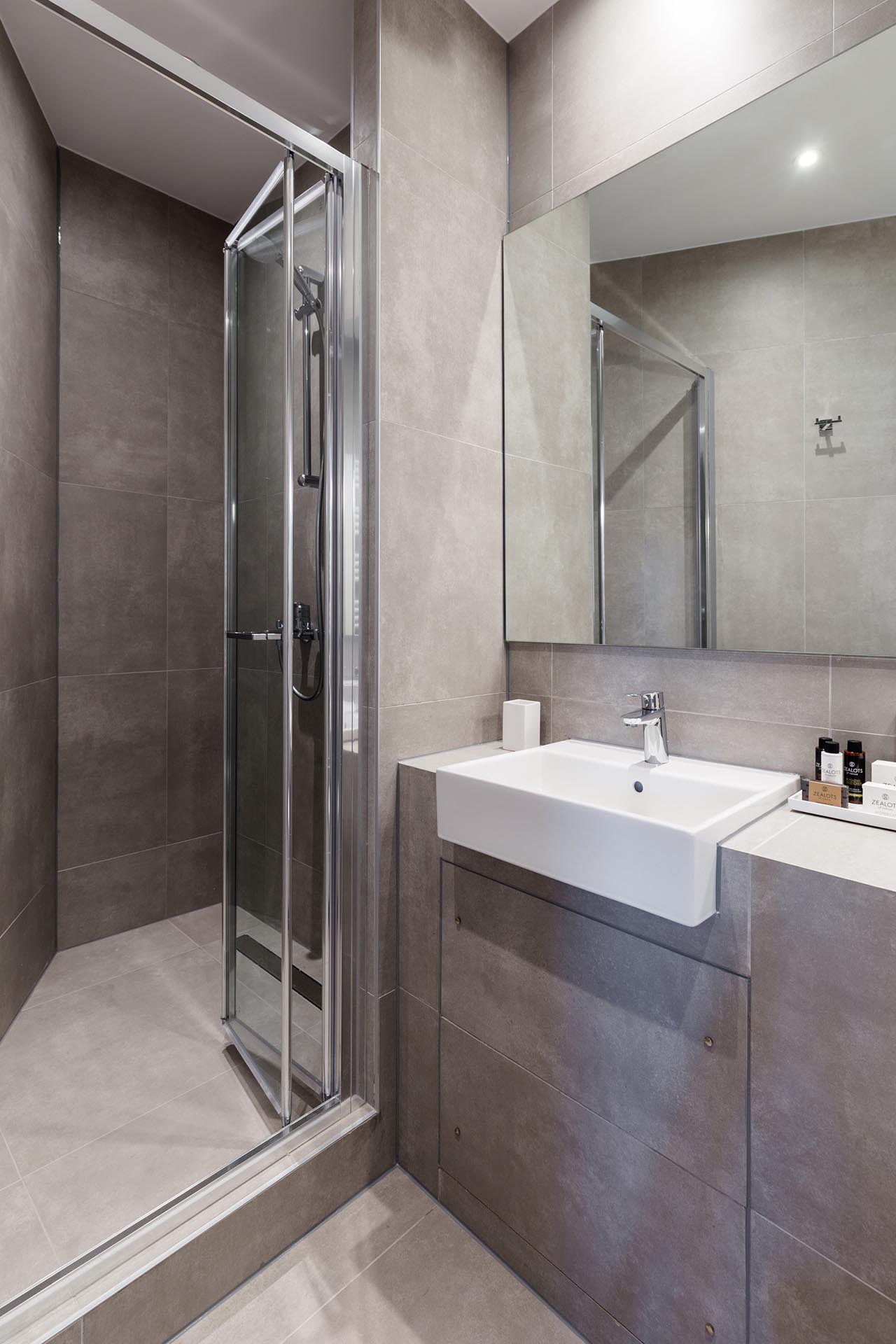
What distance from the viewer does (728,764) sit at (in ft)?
4.54

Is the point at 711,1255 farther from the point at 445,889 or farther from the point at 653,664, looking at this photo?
the point at 653,664

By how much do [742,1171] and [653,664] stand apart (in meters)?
0.90

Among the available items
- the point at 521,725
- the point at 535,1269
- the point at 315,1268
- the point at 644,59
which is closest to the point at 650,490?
the point at 521,725

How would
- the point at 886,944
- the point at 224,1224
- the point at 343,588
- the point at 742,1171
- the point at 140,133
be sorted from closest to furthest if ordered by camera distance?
the point at 886,944 → the point at 742,1171 → the point at 224,1224 → the point at 343,588 → the point at 140,133

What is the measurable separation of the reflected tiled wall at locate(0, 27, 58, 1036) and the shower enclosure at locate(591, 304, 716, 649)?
1390 mm

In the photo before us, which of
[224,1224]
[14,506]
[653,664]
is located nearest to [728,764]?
[653,664]

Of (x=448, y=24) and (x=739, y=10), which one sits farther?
(x=448, y=24)

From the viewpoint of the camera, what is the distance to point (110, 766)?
2.42 metres

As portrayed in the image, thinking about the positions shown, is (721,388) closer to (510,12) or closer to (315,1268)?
(510,12)

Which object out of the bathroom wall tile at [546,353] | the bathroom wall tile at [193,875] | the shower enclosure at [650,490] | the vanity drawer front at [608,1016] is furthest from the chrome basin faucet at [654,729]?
the bathroom wall tile at [193,875]

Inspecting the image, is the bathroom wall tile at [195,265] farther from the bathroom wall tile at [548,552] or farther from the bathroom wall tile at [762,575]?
the bathroom wall tile at [762,575]

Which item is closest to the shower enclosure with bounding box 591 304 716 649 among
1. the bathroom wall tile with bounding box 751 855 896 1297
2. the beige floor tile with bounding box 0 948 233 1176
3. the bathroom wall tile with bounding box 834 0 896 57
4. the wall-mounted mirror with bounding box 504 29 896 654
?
the wall-mounted mirror with bounding box 504 29 896 654

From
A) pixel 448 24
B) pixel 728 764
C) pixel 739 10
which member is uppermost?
pixel 448 24

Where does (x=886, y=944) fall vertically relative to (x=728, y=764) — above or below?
below
